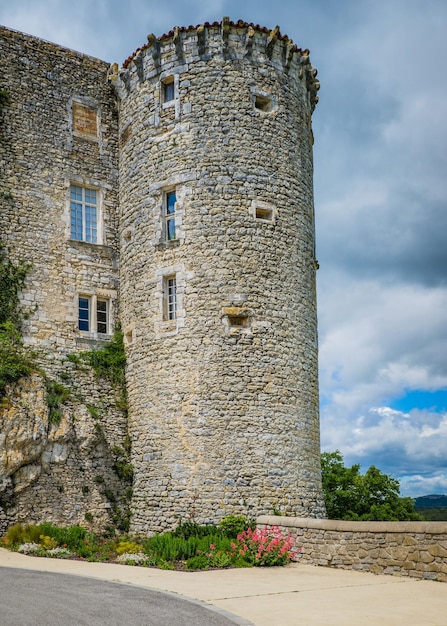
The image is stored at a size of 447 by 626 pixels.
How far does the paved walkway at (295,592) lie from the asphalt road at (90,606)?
16.5 inches

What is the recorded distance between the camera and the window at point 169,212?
1906 cm

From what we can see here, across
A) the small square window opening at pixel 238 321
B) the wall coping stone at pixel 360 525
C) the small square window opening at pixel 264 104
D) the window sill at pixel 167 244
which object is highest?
the small square window opening at pixel 264 104

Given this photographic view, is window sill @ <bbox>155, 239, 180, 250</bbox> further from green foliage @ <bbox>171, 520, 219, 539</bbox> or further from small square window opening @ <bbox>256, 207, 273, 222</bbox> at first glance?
green foliage @ <bbox>171, 520, 219, 539</bbox>

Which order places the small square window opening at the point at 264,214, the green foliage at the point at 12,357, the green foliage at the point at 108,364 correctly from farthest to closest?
the green foliage at the point at 108,364 < the small square window opening at the point at 264,214 < the green foliage at the point at 12,357

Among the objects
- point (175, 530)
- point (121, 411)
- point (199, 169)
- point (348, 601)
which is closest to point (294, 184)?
point (199, 169)

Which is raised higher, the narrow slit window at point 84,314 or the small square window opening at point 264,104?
the small square window opening at point 264,104

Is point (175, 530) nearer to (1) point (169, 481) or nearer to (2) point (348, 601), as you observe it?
(1) point (169, 481)

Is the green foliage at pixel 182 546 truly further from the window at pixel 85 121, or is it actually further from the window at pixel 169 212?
the window at pixel 85 121

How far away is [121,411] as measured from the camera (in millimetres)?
19453

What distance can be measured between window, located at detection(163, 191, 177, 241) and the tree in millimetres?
12241

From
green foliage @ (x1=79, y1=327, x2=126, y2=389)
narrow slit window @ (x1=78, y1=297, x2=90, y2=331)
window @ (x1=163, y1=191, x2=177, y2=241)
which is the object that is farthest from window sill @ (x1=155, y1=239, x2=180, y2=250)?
green foliage @ (x1=79, y1=327, x2=126, y2=389)

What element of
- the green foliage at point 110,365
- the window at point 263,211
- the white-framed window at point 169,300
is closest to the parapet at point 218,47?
the window at point 263,211

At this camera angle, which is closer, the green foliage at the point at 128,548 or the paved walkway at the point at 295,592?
the paved walkway at the point at 295,592

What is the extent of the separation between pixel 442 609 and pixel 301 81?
51.7ft
